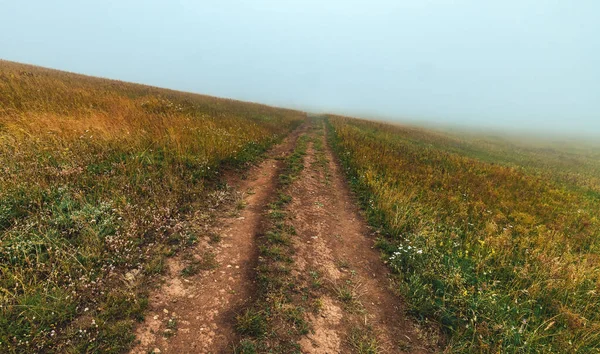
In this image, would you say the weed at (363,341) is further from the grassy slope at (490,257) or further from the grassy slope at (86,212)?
the grassy slope at (86,212)

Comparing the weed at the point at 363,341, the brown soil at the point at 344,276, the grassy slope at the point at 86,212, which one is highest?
the grassy slope at the point at 86,212

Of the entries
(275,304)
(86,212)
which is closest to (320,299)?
(275,304)

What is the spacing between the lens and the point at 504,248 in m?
6.82

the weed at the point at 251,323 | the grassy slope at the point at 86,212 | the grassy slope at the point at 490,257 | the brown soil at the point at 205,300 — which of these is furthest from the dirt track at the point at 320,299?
the grassy slope at the point at 490,257

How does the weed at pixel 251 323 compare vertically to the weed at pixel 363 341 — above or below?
above

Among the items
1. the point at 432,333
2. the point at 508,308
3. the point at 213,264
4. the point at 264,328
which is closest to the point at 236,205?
the point at 213,264

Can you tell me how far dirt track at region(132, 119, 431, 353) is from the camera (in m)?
3.68

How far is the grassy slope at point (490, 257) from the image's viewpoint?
4.42 m

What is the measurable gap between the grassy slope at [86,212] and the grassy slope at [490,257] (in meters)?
5.17

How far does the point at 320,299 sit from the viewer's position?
4.78 m

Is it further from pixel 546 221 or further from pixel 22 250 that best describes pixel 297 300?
pixel 546 221

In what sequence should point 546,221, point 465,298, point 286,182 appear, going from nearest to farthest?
point 465,298 < point 546,221 < point 286,182

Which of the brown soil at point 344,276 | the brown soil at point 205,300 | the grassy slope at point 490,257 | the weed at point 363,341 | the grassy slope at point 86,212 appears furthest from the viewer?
the grassy slope at point 490,257

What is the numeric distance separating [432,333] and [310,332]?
2.19 meters
